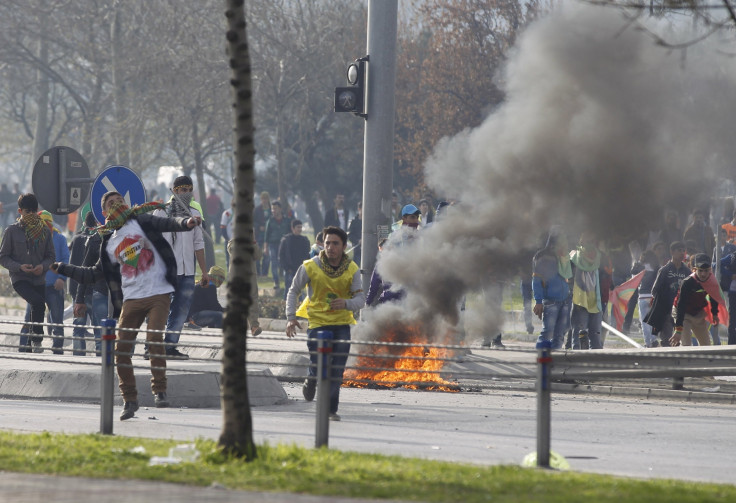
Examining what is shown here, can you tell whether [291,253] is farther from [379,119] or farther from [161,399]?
[161,399]

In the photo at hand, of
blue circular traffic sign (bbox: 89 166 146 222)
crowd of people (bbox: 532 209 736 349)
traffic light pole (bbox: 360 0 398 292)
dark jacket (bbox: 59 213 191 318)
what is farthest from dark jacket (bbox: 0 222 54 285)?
crowd of people (bbox: 532 209 736 349)

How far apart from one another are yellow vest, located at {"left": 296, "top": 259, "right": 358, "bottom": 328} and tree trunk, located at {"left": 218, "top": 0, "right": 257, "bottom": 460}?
117 inches

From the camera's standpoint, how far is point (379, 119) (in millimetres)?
13914

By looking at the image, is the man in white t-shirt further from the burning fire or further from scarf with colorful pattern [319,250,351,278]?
the burning fire

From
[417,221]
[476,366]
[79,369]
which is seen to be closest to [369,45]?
[417,221]

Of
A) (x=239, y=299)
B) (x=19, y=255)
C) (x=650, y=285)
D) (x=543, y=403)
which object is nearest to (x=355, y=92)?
(x=19, y=255)

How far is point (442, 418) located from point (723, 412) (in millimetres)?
2580

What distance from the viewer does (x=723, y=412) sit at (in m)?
10.7

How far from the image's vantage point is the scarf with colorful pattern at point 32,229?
13.9 metres

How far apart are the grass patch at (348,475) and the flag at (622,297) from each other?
11.5m

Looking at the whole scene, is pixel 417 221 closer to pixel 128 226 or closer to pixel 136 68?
pixel 128 226

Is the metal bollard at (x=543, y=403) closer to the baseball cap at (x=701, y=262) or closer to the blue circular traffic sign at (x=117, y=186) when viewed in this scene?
the blue circular traffic sign at (x=117, y=186)

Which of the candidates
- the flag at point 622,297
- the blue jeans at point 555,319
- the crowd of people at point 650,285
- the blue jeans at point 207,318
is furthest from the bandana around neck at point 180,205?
the flag at point 622,297

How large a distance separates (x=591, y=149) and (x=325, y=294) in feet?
16.7
